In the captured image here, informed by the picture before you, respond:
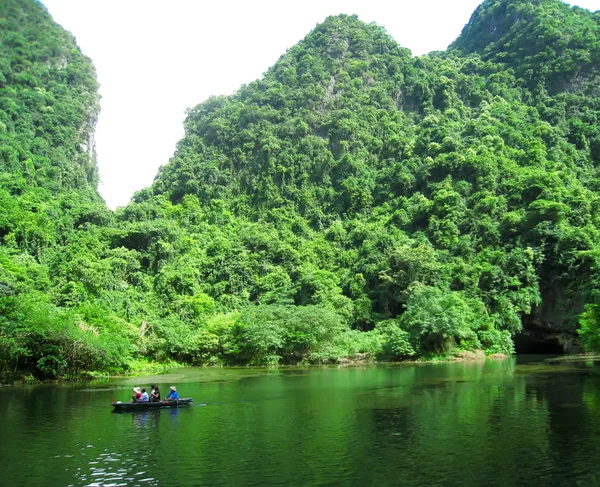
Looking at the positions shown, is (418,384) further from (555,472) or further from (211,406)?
(555,472)

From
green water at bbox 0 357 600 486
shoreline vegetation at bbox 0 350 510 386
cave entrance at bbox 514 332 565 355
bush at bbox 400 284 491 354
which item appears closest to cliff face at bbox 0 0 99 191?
shoreline vegetation at bbox 0 350 510 386

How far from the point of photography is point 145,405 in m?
21.7

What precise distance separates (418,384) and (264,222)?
55.0 m

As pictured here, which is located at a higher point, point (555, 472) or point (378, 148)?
point (378, 148)

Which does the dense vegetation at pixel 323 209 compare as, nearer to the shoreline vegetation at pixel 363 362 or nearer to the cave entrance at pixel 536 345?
the shoreline vegetation at pixel 363 362

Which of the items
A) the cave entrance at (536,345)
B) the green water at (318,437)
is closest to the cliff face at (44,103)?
the green water at (318,437)

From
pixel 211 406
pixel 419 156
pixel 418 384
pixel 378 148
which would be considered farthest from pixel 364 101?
pixel 211 406

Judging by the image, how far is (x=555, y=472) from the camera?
12203mm

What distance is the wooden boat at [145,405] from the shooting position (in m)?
21.3

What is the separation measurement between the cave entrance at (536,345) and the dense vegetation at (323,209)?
392 cm

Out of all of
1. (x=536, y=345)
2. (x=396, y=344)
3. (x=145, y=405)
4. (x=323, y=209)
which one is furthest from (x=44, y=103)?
(x=536, y=345)

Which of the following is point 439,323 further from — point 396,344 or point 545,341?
point 545,341

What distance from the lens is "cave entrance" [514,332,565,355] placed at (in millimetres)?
60312

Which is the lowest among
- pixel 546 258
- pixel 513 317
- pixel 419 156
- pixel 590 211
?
pixel 513 317
